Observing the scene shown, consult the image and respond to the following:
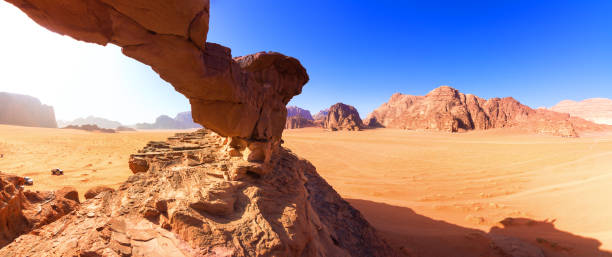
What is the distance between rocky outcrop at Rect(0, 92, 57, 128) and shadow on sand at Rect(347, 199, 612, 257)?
72.9 metres

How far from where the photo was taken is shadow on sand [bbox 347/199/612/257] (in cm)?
435

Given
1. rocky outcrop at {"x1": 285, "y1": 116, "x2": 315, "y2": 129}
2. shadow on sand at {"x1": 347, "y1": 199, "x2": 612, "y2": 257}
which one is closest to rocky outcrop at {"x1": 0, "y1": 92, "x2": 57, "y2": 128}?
rocky outcrop at {"x1": 285, "y1": 116, "x2": 315, "y2": 129}

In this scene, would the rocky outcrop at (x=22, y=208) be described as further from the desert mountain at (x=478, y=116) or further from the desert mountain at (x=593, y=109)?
the desert mountain at (x=593, y=109)

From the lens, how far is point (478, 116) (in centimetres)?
4272

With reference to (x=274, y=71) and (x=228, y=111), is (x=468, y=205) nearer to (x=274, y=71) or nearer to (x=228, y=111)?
(x=274, y=71)

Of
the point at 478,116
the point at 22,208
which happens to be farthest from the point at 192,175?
the point at 478,116

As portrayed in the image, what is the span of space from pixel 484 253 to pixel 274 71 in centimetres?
613

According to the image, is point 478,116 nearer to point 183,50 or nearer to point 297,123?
point 297,123

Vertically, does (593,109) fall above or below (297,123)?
above

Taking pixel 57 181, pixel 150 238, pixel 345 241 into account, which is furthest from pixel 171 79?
pixel 57 181

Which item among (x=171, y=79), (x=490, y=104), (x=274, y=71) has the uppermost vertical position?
(x=490, y=104)

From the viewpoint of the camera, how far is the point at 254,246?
196 centimetres

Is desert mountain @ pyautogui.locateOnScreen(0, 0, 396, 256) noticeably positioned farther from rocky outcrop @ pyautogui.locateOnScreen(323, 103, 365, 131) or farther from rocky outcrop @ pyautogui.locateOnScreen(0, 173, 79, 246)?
rocky outcrop @ pyautogui.locateOnScreen(323, 103, 365, 131)

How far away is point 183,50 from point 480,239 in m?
7.18
